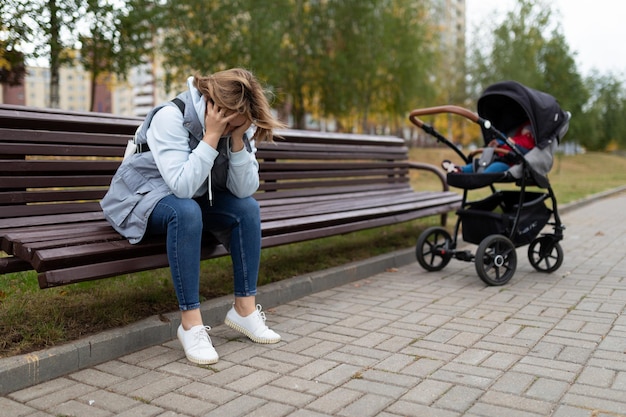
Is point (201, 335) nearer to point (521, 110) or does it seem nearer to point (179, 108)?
point (179, 108)

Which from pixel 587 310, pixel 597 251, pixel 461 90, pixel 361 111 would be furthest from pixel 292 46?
pixel 587 310

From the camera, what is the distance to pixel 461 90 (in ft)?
139

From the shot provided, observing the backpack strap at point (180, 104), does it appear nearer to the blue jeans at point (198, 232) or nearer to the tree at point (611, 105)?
the blue jeans at point (198, 232)

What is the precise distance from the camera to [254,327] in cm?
364

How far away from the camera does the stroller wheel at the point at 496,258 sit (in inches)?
198

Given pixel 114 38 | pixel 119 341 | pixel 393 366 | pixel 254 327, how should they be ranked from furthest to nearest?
pixel 114 38 < pixel 254 327 < pixel 119 341 < pixel 393 366

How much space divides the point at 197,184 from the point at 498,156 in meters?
3.11

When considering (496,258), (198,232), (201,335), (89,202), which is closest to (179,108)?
(198,232)

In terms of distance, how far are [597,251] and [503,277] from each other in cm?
223

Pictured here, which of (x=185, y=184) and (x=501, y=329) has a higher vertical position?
(x=185, y=184)

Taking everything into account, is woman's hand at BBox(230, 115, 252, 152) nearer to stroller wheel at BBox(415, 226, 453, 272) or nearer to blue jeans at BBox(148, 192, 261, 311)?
blue jeans at BBox(148, 192, 261, 311)

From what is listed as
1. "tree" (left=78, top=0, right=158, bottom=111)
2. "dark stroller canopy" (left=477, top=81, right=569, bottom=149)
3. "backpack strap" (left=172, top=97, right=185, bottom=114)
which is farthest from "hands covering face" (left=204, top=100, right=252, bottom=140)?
"tree" (left=78, top=0, right=158, bottom=111)

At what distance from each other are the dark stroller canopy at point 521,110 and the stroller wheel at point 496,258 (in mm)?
834

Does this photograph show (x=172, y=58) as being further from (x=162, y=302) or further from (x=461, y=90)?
(x=461, y=90)
